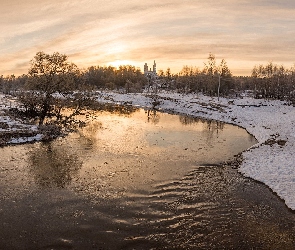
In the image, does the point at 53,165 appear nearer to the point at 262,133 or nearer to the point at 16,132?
the point at 16,132

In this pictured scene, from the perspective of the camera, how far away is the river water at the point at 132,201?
597 inches

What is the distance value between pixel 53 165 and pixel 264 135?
28515 millimetres

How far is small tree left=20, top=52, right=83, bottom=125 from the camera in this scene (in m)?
46.6

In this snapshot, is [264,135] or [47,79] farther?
[47,79]

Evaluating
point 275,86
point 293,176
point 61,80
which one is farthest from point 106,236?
point 275,86

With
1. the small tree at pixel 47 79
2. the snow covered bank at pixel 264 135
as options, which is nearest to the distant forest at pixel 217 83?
the small tree at pixel 47 79

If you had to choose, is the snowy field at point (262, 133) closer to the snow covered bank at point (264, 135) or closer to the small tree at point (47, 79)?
the snow covered bank at point (264, 135)

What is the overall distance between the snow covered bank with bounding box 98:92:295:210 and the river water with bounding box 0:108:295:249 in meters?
1.37

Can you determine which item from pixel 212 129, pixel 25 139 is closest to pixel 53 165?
pixel 25 139

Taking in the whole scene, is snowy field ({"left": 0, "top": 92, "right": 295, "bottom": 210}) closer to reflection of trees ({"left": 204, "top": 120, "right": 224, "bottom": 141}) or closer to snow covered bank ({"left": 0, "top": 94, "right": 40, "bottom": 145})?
snow covered bank ({"left": 0, "top": 94, "right": 40, "bottom": 145})

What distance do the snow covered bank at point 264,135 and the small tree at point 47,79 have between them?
29164 mm

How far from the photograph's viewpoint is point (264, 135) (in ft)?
138

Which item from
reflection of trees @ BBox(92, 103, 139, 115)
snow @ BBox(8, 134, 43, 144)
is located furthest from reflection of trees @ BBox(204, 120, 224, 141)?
reflection of trees @ BBox(92, 103, 139, 115)

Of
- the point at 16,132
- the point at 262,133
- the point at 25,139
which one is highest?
the point at 16,132
